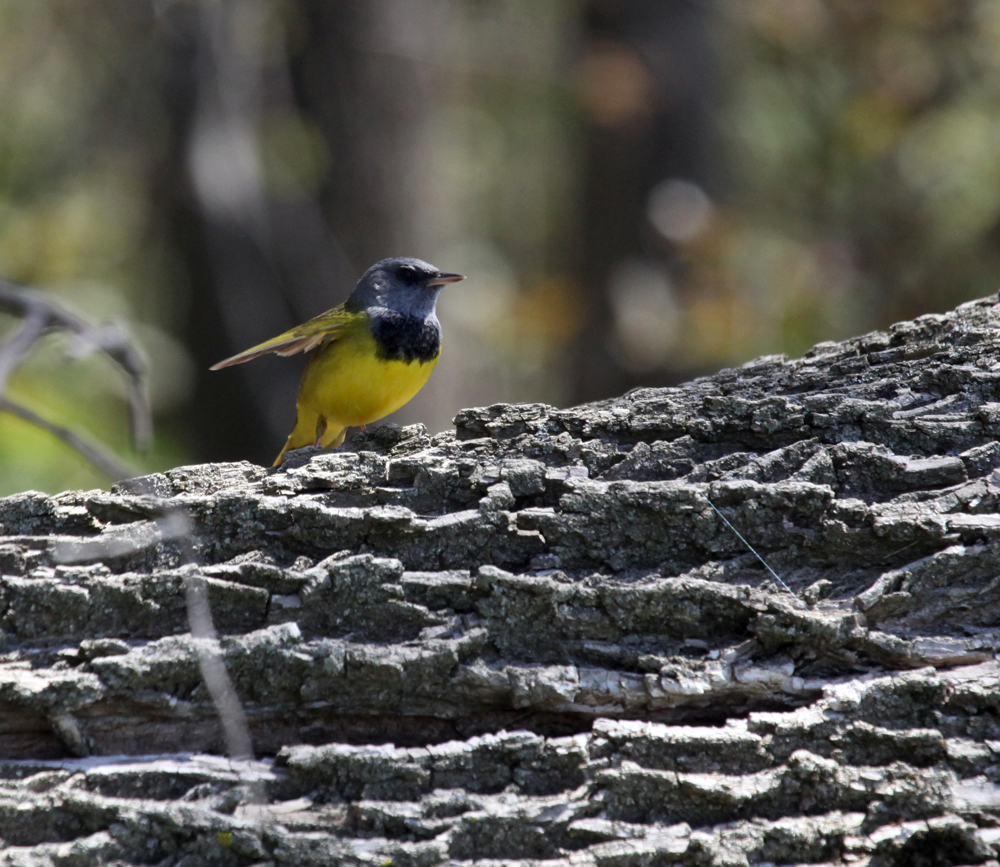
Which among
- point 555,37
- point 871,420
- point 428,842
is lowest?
point 428,842

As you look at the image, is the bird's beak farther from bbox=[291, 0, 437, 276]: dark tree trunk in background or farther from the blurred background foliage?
bbox=[291, 0, 437, 276]: dark tree trunk in background

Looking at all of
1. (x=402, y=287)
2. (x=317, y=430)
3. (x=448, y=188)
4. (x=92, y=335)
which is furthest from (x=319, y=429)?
(x=448, y=188)

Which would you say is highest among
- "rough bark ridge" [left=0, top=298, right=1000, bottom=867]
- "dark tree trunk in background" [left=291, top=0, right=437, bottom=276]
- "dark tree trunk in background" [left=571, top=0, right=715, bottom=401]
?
"dark tree trunk in background" [left=571, top=0, right=715, bottom=401]

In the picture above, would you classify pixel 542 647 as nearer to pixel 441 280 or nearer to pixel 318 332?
pixel 318 332

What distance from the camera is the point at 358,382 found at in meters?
4.27

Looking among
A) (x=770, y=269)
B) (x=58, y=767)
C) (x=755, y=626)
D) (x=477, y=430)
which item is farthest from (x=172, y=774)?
(x=770, y=269)

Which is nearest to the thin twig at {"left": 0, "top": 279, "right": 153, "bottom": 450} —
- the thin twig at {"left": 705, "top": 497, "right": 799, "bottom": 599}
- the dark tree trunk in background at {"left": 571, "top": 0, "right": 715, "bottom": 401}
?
the thin twig at {"left": 705, "top": 497, "right": 799, "bottom": 599}

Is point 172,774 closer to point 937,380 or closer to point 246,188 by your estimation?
point 937,380

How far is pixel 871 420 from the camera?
9.16ft

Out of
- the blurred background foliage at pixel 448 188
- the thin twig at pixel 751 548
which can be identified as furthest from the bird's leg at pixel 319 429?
the blurred background foliage at pixel 448 188

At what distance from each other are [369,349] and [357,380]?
0.19 metres

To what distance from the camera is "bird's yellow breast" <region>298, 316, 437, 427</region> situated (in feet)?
14.1

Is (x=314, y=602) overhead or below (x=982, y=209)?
below

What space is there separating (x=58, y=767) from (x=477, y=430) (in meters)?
1.45
